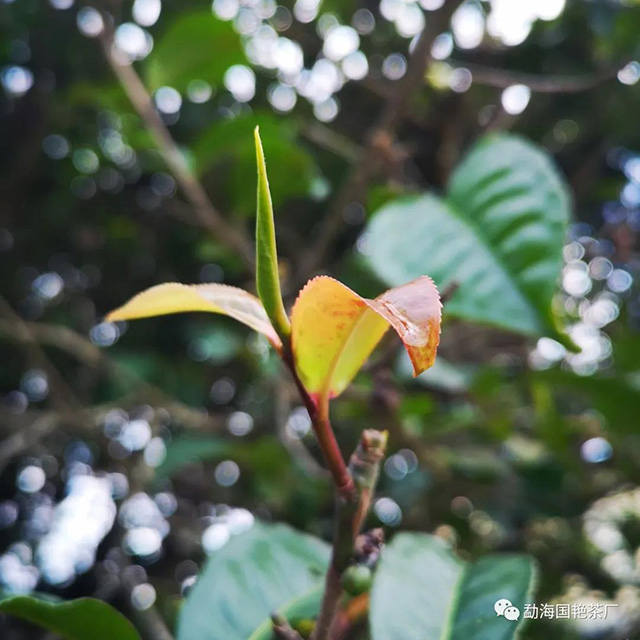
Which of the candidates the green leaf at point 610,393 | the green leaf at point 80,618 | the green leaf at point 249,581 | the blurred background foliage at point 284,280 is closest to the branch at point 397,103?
the blurred background foliage at point 284,280

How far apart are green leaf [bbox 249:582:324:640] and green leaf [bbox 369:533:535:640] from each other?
55 millimetres

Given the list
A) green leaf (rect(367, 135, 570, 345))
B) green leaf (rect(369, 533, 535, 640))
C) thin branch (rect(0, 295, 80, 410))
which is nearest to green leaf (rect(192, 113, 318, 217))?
green leaf (rect(367, 135, 570, 345))

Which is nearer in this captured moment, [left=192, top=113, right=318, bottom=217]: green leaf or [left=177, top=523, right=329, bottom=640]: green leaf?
[left=177, top=523, right=329, bottom=640]: green leaf

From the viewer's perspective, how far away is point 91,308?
1416 mm

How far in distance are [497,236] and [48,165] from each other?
3.52 feet

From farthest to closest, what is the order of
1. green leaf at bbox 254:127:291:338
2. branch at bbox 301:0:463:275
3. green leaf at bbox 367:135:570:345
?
1. branch at bbox 301:0:463:275
2. green leaf at bbox 367:135:570:345
3. green leaf at bbox 254:127:291:338

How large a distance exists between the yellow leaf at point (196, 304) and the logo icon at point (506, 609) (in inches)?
7.9

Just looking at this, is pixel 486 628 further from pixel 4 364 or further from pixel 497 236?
pixel 4 364

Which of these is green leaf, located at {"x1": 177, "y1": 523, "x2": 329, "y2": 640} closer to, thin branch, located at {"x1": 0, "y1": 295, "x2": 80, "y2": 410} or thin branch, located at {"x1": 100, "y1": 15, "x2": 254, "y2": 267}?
thin branch, located at {"x1": 100, "y1": 15, "x2": 254, "y2": 267}

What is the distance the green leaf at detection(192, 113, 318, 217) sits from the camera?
0.84m

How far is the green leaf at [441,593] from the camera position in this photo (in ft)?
1.25

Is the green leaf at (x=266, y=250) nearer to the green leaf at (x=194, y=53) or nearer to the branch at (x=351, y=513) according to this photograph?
the branch at (x=351, y=513)

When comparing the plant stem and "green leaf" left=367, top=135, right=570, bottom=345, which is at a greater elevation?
the plant stem

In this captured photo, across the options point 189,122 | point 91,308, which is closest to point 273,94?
point 189,122
